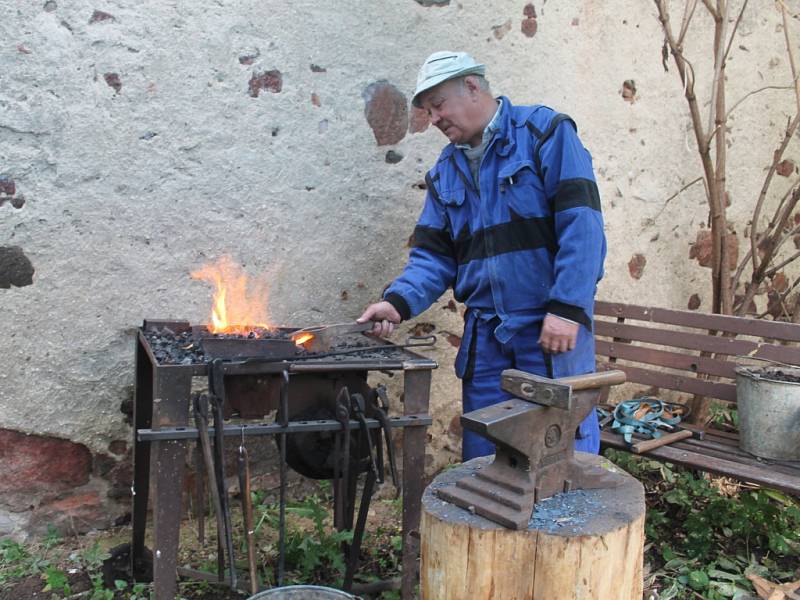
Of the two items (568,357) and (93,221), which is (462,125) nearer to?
(568,357)

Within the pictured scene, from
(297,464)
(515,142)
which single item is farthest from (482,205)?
(297,464)

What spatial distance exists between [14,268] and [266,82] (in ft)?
4.41

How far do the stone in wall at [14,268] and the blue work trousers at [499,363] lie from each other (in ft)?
5.98

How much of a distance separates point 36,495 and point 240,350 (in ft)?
4.48

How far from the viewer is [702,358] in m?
3.75

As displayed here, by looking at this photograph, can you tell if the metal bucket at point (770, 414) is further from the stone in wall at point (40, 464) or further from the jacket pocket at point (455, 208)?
the stone in wall at point (40, 464)

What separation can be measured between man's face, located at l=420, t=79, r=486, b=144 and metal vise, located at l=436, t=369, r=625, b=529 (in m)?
→ 1.27

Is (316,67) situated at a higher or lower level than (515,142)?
higher

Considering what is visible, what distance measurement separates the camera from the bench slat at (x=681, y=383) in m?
3.69

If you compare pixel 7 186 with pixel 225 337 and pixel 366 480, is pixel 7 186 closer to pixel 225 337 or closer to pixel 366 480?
pixel 225 337

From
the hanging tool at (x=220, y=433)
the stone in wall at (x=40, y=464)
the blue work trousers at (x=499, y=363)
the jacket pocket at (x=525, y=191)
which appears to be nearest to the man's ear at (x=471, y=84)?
the jacket pocket at (x=525, y=191)

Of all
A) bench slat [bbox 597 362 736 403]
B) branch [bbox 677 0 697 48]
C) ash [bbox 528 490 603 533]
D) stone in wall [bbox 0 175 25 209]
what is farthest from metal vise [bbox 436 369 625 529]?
branch [bbox 677 0 697 48]

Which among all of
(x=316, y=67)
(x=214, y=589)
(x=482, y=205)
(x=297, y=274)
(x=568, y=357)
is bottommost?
(x=214, y=589)

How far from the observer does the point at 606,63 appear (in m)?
4.34
